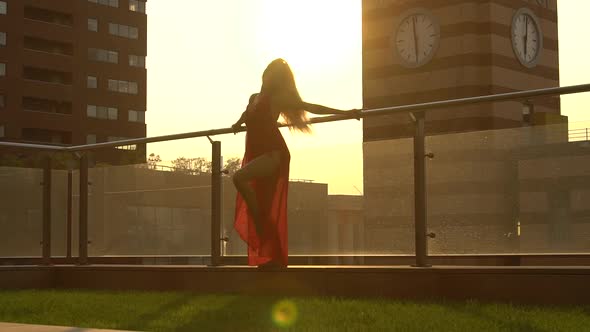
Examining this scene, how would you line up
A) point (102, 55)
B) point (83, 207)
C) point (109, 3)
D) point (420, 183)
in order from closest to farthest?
point (420, 183)
point (83, 207)
point (102, 55)
point (109, 3)

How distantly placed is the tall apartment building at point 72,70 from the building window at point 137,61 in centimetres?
10

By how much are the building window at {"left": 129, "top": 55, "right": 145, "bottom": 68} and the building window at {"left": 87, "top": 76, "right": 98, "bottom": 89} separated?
17.6ft

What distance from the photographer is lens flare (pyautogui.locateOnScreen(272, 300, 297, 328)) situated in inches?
222

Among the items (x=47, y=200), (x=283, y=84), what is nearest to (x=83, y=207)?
(x=47, y=200)

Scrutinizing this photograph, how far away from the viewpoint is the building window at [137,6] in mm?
90938

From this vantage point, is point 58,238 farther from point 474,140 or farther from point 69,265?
point 474,140

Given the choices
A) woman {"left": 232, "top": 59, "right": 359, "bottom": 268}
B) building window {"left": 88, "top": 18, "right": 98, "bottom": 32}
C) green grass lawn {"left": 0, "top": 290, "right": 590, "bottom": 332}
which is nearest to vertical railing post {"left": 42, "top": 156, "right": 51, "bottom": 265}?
green grass lawn {"left": 0, "top": 290, "right": 590, "bottom": 332}

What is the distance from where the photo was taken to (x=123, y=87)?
89.9m

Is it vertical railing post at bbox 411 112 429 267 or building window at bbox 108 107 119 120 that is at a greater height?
building window at bbox 108 107 119 120

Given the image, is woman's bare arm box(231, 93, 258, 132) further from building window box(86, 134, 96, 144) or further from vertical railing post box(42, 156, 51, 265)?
building window box(86, 134, 96, 144)

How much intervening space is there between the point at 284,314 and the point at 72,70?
81738 millimetres

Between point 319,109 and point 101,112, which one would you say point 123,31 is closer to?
point 101,112

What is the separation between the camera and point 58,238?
33.8 ft

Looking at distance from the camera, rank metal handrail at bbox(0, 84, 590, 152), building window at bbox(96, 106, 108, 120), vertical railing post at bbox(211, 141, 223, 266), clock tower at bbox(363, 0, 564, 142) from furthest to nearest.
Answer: building window at bbox(96, 106, 108, 120) → clock tower at bbox(363, 0, 564, 142) → vertical railing post at bbox(211, 141, 223, 266) → metal handrail at bbox(0, 84, 590, 152)
